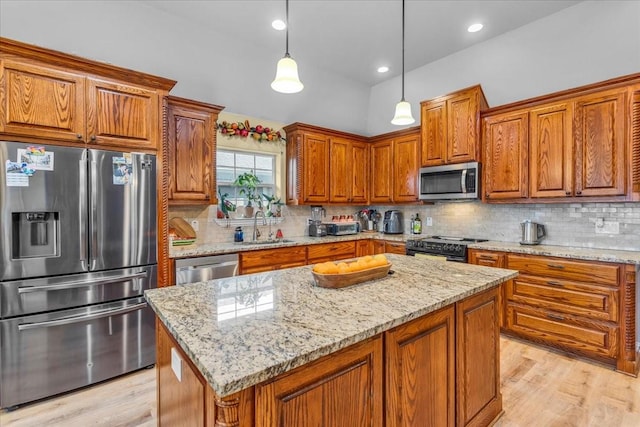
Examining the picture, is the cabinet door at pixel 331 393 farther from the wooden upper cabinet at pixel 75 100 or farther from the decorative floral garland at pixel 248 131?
the decorative floral garland at pixel 248 131

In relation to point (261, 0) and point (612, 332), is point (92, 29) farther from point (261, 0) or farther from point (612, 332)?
point (612, 332)

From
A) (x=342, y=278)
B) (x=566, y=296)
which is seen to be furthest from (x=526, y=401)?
(x=342, y=278)

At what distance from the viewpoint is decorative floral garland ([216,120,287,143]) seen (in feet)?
12.5

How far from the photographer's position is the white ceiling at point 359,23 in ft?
10.1

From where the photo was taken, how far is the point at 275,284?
1.73 metres

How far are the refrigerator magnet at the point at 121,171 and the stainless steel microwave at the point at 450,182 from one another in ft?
11.1

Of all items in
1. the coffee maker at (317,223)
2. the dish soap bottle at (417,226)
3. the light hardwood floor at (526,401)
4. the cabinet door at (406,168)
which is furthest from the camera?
the dish soap bottle at (417,226)

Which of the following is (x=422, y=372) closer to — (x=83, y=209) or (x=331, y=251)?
(x=83, y=209)

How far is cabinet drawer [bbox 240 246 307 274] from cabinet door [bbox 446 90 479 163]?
222 cm

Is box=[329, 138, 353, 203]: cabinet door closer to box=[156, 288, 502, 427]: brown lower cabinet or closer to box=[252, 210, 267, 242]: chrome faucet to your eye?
box=[252, 210, 267, 242]: chrome faucet

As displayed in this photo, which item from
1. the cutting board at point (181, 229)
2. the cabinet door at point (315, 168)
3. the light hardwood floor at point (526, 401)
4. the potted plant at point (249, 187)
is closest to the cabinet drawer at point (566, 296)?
the light hardwood floor at point (526, 401)

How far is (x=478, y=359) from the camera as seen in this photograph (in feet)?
5.79

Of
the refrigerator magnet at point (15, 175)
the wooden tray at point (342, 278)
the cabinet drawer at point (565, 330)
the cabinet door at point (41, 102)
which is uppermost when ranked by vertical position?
the cabinet door at point (41, 102)

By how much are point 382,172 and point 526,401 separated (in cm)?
331
